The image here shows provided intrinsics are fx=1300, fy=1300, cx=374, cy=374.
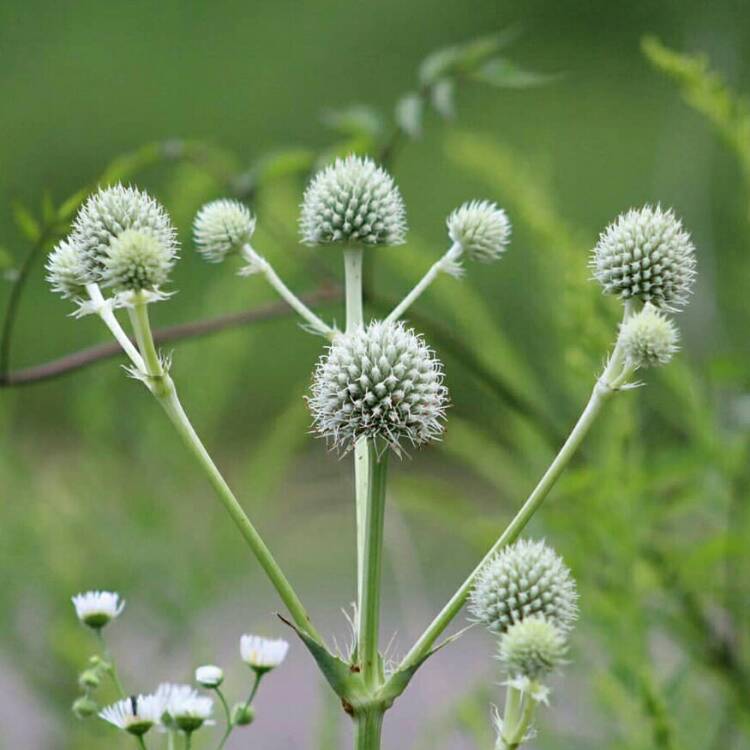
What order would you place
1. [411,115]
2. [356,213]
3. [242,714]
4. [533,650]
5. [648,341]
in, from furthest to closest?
[411,115]
[356,213]
[242,714]
[648,341]
[533,650]

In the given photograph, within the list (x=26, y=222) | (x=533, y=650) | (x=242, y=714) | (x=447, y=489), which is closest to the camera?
(x=533, y=650)

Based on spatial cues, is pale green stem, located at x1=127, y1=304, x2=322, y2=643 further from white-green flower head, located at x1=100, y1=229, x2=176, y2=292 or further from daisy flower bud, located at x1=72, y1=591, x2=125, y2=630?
daisy flower bud, located at x1=72, y1=591, x2=125, y2=630

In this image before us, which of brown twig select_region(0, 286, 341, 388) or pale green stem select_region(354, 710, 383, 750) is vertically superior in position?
brown twig select_region(0, 286, 341, 388)

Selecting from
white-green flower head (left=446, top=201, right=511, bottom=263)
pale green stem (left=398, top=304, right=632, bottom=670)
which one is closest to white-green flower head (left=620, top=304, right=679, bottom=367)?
pale green stem (left=398, top=304, right=632, bottom=670)

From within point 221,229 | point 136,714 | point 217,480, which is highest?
point 221,229

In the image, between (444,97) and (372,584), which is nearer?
(372,584)

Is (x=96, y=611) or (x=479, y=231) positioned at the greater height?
(x=479, y=231)

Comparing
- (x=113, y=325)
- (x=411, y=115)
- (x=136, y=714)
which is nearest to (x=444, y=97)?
(x=411, y=115)

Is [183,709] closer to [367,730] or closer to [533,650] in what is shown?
[367,730]
